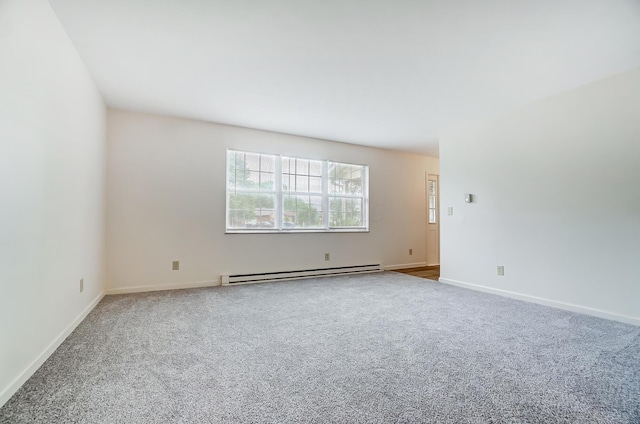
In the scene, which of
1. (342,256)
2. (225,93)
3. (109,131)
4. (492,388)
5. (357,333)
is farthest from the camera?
(342,256)

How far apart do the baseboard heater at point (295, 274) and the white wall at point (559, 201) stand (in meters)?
1.55

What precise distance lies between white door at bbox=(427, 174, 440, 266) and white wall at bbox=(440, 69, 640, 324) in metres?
1.90

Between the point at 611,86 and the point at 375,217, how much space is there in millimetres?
3460

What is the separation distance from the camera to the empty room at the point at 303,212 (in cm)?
154

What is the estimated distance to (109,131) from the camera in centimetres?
363

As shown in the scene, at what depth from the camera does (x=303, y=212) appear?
16.0 feet

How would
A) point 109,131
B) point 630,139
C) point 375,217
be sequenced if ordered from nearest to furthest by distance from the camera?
point 630,139 < point 109,131 < point 375,217

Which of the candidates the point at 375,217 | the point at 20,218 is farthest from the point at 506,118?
the point at 20,218

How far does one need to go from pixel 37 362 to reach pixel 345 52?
2995mm

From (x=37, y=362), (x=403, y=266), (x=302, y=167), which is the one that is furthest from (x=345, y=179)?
(x=37, y=362)

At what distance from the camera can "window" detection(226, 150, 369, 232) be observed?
438 cm

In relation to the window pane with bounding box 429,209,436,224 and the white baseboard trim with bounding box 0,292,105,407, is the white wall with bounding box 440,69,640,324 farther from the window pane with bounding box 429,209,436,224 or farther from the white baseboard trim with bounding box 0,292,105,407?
the white baseboard trim with bounding box 0,292,105,407

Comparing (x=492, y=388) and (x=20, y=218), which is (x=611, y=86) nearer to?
(x=492, y=388)

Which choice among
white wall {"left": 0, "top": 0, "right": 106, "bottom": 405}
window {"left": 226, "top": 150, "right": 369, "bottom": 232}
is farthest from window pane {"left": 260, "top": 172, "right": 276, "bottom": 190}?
white wall {"left": 0, "top": 0, "right": 106, "bottom": 405}
